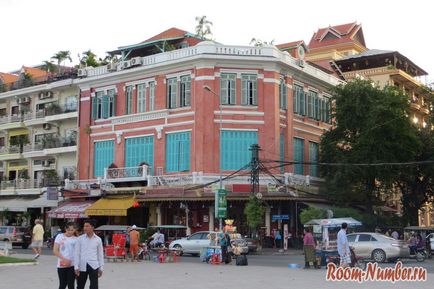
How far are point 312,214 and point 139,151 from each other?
13549 mm

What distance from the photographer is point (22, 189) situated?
4962 centimetres

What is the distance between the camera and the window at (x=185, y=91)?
40094 millimetres

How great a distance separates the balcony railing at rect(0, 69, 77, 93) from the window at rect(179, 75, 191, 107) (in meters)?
12.7

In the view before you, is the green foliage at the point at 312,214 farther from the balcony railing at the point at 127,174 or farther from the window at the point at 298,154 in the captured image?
the balcony railing at the point at 127,174

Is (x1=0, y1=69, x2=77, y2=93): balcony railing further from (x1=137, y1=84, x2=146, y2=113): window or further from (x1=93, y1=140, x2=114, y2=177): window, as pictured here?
(x1=137, y1=84, x2=146, y2=113): window

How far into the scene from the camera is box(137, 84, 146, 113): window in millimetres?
42625

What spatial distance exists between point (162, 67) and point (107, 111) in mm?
6233

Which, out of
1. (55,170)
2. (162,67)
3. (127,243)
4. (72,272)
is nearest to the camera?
(72,272)

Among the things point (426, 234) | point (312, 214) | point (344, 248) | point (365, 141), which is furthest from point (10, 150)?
point (344, 248)

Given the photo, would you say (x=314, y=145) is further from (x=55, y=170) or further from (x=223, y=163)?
(x=55, y=170)

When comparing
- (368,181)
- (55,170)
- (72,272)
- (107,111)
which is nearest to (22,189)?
(55,170)

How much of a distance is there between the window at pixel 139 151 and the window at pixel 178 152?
61.0 inches

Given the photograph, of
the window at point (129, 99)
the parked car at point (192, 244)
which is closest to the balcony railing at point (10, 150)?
the window at point (129, 99)

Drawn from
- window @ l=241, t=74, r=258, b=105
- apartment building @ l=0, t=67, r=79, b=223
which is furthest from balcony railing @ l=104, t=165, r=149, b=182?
window @ l=241, t=74, r=258, b=105
